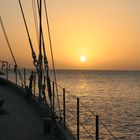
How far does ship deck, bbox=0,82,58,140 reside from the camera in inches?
451

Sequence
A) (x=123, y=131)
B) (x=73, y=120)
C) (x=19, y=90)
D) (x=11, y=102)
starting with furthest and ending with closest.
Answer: (x=73, y=120) → (x=123, y=131) → (x=19, y=90) → (x=11, y=102)

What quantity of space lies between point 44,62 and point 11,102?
4.55 metres

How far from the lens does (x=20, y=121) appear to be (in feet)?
44.4

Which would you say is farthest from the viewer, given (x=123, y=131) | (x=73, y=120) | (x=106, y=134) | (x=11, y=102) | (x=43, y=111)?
(x=73, y=120)

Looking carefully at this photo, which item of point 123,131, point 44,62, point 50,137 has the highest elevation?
point 44,62

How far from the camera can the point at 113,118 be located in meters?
32.8

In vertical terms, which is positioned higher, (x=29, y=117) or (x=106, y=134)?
(x=29, y=117)

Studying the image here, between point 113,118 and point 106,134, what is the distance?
29.4 feet

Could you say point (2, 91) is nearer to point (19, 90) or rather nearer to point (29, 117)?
point (19, 90)

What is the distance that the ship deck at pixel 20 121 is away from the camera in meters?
11.4

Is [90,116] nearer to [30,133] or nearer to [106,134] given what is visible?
[106,134]

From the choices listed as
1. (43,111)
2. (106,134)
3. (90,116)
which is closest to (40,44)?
(43,111)

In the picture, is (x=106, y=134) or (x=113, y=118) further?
(x=113, y=118)

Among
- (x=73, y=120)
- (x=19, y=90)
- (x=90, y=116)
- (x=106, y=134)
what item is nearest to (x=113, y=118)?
(x=90, y=116)
